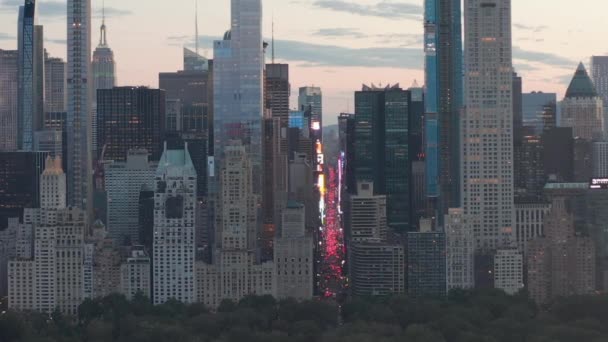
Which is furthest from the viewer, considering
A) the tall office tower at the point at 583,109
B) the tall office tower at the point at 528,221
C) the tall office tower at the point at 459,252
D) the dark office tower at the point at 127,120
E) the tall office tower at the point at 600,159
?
the tall office tower at the point at 583,109

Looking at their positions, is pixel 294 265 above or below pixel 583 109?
below

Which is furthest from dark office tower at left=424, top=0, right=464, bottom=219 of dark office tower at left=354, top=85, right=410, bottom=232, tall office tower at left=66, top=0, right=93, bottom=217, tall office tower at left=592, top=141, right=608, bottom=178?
tall office tower at left=66, top=0, right=93, bottom=217

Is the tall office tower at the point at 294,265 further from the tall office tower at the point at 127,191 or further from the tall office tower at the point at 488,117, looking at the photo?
the tall office tower at the point at 127,191

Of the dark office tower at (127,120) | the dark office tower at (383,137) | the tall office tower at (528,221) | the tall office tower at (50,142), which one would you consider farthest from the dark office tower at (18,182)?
the tall office tower at (528,221)

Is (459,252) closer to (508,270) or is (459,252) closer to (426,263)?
(426,263)

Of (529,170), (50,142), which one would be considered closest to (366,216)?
(529,170)

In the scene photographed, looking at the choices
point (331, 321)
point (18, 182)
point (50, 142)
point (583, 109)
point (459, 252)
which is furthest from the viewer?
point (583, 109)
